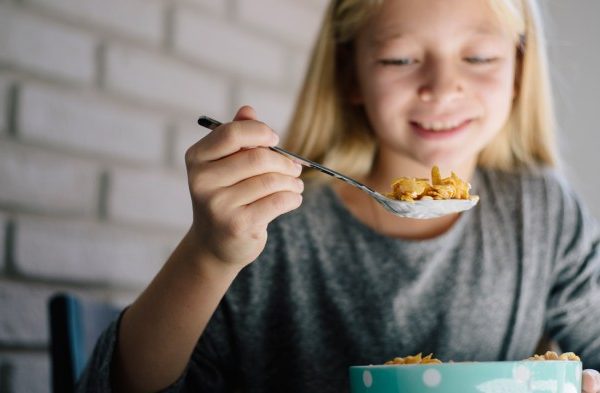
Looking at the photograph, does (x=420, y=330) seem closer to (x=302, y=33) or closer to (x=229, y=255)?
(x=229, y=255)

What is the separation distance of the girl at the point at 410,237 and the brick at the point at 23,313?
34 centimetres

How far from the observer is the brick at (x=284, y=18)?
1617mm

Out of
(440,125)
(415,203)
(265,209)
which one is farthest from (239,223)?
(440,125)

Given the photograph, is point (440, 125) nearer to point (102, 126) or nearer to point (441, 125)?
point (441, 125)

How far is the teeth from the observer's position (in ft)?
3.25

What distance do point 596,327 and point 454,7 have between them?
417 millimetres

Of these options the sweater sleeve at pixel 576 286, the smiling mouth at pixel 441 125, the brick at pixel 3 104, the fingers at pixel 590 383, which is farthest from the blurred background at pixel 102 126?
the fingers at pixel 590 383

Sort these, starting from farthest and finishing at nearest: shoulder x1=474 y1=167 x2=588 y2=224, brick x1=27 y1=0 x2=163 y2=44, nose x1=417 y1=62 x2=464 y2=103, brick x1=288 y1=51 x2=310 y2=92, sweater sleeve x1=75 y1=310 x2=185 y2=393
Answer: brick x1=288 y1=51 x2=310 y2=92 → brick x1=27 y1=0 x2=163 y2=44 → shoulder x1=474 y1=167 x2=588 y2=224 → nose x1=417 y1=62 x2=464 y2=103 → sweater sleeve x1=75 y1=310 x2=185 y2=393

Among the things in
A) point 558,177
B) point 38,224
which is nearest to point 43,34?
point 38,224

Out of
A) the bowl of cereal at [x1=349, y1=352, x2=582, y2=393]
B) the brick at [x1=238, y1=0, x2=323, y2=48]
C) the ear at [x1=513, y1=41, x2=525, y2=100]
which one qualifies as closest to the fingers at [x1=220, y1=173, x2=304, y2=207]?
the bowl of cereal at [x1=349, y1=352, x2=582, y2=393]

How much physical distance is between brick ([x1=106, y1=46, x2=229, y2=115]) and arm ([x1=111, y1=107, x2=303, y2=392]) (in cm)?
60

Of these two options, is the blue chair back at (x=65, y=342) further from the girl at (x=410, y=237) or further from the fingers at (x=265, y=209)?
the fingers at (x=265, y=209)

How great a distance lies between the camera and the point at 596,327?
3.38ft

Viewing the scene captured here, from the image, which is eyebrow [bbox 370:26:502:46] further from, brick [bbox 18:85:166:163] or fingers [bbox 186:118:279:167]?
brick [bbox 18:85:166:163]
